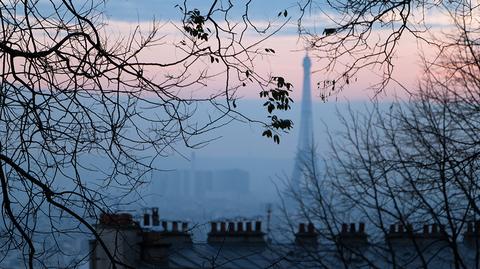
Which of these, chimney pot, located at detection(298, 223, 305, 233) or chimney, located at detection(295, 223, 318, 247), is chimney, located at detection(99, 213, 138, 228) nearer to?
chimney, located at detection(295, 223, 318, 247)

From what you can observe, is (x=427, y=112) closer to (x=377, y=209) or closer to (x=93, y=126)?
(x=377, y=209)

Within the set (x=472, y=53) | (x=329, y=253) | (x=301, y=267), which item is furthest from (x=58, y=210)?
(x=329, y=253)

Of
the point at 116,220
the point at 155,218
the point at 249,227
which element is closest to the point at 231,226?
the point at 249,227

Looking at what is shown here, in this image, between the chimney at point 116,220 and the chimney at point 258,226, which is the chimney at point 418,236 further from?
the chimney at point 116,220

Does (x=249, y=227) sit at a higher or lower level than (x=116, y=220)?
higher

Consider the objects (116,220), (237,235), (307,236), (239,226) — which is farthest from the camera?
(239,226)

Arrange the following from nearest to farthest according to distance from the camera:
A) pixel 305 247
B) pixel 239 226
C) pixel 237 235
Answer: pixel 305 247
pixel 237 235
pixel 239 226

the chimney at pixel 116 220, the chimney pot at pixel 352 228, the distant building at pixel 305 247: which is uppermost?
the chimney pot at pixel 352 228

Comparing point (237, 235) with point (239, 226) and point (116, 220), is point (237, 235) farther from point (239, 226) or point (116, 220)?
point (116, 220)

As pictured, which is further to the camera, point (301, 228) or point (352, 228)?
point (301, 228)

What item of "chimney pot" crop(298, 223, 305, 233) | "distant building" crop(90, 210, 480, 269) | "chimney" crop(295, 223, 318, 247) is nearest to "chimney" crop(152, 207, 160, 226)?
"distant building" crop(90, 210, 480, 269)

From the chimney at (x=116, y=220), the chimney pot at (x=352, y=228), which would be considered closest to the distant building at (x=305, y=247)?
the chimney pot at (x=352, y=228)

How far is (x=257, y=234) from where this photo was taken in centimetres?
2744

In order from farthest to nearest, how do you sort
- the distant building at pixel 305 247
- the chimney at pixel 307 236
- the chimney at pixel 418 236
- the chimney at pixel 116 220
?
the chimney at pixel 307 236 < the distant building at pixel 305 247 < the chimney at pixel 418 236 < the chimney at pixel 116 220
